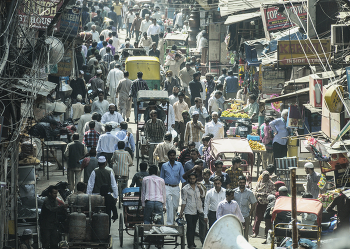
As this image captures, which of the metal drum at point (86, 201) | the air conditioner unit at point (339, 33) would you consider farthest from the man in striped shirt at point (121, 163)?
the air conditioner unit at point (339, 33)

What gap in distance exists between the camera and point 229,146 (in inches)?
567

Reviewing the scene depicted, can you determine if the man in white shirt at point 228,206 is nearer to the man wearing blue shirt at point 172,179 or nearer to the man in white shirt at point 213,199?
the man in white shirt at point 213,199

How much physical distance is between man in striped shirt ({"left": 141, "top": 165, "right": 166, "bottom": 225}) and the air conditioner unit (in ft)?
15.3

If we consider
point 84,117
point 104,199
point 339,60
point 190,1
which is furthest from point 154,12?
point 104,199

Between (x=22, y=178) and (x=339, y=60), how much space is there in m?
7.22

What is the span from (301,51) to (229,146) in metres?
3.59

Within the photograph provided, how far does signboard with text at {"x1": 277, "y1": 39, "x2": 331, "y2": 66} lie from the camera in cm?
1595

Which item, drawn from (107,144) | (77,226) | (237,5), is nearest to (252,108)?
(107,144)

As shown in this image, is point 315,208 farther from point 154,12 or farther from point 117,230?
point 154,12

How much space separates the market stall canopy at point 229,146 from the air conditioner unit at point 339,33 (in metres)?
3.05

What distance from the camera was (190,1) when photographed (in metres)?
41.0

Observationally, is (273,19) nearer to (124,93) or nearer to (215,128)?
(124,93)

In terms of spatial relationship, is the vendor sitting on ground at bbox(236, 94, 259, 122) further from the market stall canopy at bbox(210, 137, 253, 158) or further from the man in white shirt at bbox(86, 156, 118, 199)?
the man in white shirt at bbox(86, 156, 118, 199)

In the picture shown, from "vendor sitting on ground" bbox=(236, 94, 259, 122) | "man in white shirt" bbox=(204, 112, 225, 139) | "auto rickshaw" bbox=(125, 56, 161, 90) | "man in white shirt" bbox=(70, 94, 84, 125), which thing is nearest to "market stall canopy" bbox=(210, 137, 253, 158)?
"man in white shirt" bbox=(204, 112, 225, 139)
